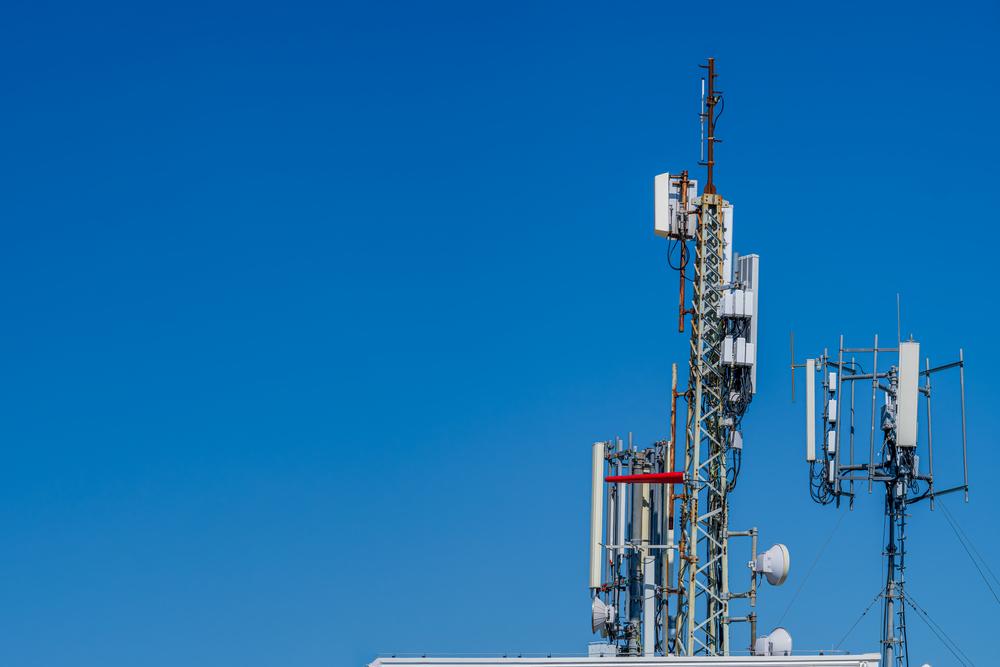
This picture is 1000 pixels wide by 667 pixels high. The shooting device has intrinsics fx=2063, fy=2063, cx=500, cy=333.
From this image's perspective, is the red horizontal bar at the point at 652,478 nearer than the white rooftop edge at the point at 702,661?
No

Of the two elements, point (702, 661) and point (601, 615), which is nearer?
point (702, 661)

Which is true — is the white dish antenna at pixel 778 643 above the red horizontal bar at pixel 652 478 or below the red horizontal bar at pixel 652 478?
below

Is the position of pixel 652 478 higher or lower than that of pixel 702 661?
higher

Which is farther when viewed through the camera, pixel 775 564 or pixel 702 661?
pixel 775 564

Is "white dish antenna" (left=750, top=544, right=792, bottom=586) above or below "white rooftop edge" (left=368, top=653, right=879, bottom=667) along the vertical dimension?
above

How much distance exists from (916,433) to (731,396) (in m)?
8.93

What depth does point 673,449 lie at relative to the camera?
7562cm

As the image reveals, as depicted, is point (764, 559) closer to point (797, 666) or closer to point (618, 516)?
point (618, 516)

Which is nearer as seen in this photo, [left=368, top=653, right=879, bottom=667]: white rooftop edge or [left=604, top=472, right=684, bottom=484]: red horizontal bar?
[left=368, top=653, right=879, bottom=667]: white rooftop edge

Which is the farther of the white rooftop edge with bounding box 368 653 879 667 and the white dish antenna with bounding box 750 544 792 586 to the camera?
the white dish antenna with bounding box 750 544 792 586

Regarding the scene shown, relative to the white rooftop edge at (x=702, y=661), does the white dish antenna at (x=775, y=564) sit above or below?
above

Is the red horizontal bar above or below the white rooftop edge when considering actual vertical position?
above

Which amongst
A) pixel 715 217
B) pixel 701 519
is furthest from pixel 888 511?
pixel 715 217

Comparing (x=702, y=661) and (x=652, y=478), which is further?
(x=652, y=478)
